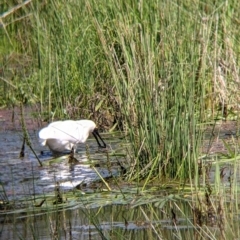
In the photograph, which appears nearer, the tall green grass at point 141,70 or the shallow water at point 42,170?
the tall green grass at point 141,70

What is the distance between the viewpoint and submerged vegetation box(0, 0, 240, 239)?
6.09m

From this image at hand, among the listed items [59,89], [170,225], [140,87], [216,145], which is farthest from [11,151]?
[170,225]

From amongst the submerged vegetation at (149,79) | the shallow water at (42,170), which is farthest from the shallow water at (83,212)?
the submerged vegetation at (149,79)

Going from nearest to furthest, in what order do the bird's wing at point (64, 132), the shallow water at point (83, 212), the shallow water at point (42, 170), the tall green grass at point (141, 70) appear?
the shallow water at point (83, 212) < the tall green grass at point (141, 70) < the shallow water at point (42, 170) < the bird's wing at point (64, 132)

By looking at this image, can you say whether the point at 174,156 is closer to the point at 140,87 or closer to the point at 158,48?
the point at 140,87

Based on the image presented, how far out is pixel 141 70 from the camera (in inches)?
247

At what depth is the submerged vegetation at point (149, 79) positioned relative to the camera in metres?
6.09

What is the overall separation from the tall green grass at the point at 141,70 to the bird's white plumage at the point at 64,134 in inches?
15.9

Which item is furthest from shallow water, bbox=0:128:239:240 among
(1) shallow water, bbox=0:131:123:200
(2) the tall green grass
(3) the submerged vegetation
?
(2) the tall green grass

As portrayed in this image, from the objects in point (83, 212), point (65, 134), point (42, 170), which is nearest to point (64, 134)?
point (65, 134)

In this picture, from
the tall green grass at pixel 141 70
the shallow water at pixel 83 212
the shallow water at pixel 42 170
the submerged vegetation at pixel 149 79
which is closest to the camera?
the shallow water at pixel 83 212

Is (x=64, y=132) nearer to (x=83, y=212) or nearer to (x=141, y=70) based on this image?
(x=141, y=70)

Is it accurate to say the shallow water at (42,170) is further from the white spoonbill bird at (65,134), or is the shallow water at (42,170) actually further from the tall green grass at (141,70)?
the tall green grass at (141,70)

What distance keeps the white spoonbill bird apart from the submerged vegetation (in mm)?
394
